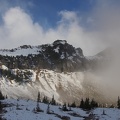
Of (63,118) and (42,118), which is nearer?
(42,118)

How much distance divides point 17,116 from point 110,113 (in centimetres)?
3904

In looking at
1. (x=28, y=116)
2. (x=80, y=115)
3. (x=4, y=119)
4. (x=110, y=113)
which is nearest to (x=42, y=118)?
(x=28, y=116)

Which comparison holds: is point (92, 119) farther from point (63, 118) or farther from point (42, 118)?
point (42, 118)

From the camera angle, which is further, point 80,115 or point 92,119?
point 80,115

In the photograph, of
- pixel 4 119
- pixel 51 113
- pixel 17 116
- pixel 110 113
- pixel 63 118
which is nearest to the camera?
pixel 4 119

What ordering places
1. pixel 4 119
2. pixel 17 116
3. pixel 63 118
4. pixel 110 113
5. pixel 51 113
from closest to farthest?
pixel 4 119 → pixel 17 116 → pixel 63 118 → pixel 51 113 → pixel 110 113

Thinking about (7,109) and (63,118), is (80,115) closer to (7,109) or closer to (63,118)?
(63,118)

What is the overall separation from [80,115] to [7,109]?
24931 millimetres

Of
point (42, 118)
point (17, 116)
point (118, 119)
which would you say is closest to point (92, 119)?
point (118, 119)

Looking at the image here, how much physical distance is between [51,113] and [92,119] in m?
14.1

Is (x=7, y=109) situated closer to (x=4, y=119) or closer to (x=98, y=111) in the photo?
(x=4, y=119)

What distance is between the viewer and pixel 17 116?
10062 centimetres

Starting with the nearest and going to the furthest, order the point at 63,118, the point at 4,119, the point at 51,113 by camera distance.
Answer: the point at 4,119 → the point at 63,118 → the point at 51,113

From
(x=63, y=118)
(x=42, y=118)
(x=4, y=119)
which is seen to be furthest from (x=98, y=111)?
(x=4, y=119)
